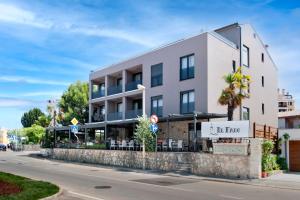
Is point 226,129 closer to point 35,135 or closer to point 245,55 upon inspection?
point 245,55

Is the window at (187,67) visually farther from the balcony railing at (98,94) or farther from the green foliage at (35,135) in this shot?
the green foliage at (35,135)

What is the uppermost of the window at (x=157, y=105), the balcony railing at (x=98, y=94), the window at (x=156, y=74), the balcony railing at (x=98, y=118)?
the window at (x=156, y=74)

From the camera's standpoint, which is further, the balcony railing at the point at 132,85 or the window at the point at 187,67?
the balcony railing at the point at 132,85

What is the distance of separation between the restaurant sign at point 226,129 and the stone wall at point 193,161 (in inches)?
43.3

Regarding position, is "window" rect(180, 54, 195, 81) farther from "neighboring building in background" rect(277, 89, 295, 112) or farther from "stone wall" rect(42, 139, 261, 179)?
"neighboring building in background" rect(277, 89, 295, 112)

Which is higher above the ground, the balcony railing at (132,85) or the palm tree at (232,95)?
the balcony railing at (132,85)

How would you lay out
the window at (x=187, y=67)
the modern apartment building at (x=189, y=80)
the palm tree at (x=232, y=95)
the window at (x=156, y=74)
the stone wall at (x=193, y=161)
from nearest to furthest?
1. the stone wall at (x=193, y=161)
2. the palm tree at (x=232, y=95)
3. the modern apartment building at (x=189, y=80)
4. the window at (x=187, y=67)
5. the window at (x=156, y=74)

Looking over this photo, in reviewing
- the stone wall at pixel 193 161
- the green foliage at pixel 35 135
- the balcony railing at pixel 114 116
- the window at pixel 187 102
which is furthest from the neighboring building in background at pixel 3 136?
the window at pixel 187 102

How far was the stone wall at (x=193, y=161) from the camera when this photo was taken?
22.3 m

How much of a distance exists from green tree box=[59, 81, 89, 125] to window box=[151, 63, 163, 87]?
2510 cm

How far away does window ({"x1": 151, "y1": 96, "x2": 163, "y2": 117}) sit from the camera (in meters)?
36.5

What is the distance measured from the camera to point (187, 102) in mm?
33625

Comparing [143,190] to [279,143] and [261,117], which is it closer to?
[279,143]

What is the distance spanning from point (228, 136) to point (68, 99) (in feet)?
138
